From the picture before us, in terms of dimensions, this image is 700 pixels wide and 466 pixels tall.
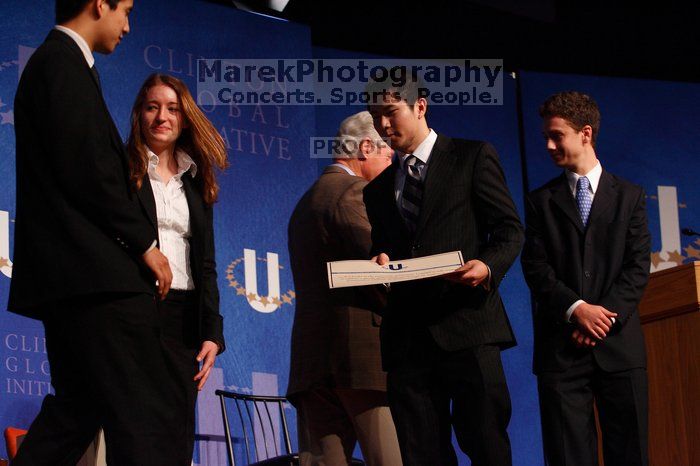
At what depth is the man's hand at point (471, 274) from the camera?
8.16ft

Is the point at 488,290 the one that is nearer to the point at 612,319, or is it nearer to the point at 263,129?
the point at 612,319

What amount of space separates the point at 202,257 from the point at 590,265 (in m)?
1.29

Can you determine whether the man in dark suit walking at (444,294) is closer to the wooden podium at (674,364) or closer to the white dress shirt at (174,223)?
the white dress shirt at (174,223)

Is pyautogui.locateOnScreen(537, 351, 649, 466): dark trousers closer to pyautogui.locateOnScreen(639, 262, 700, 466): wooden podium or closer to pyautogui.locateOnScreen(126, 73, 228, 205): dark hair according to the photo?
pyautogui.locateOnScreen(639, 262, 700, 466): wooden podium

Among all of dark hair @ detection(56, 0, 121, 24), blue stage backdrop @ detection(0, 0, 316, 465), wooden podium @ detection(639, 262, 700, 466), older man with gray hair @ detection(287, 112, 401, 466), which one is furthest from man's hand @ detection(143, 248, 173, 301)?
blue stage backdrop @ detection(0, 0, 316, 465)

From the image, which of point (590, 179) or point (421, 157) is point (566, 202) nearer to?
Answer: point (590, 179)

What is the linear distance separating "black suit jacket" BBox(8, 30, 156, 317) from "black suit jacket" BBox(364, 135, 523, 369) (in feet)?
2.74

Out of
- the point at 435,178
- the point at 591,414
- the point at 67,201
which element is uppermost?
the point at 435,178

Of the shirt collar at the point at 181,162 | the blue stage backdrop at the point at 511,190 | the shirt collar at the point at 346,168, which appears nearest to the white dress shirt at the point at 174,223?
the shirt collar at the point at 181,162

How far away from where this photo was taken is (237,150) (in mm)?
5199

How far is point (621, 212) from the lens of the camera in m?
3.14
